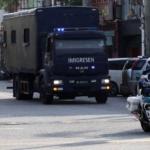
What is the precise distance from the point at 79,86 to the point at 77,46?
144 centimetres

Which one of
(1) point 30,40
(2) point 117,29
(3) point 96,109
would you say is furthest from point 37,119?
(2) point 117,29

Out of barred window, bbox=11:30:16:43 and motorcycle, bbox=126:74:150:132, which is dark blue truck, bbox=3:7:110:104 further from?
motorcycle, bbox=126:74:150:132

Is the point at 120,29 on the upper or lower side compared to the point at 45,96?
upper


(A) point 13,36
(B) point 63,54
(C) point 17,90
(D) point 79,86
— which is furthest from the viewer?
(A) point 13,36

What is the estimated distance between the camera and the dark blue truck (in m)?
26.8

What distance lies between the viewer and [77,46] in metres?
26.9

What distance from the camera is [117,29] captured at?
170 ft

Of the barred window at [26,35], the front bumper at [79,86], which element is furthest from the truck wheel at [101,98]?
the barred window at [26,35]

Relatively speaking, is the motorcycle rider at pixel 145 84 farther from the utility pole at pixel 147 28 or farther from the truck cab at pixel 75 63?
the utility pole at pixel 147 28

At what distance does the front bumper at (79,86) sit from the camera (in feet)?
88.0

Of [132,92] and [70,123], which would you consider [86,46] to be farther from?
[70,123]

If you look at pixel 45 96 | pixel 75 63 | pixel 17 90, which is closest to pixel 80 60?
pixel 75 63

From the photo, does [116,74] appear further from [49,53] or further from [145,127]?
[145,127]

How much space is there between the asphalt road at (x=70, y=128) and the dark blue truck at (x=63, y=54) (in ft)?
3.32
